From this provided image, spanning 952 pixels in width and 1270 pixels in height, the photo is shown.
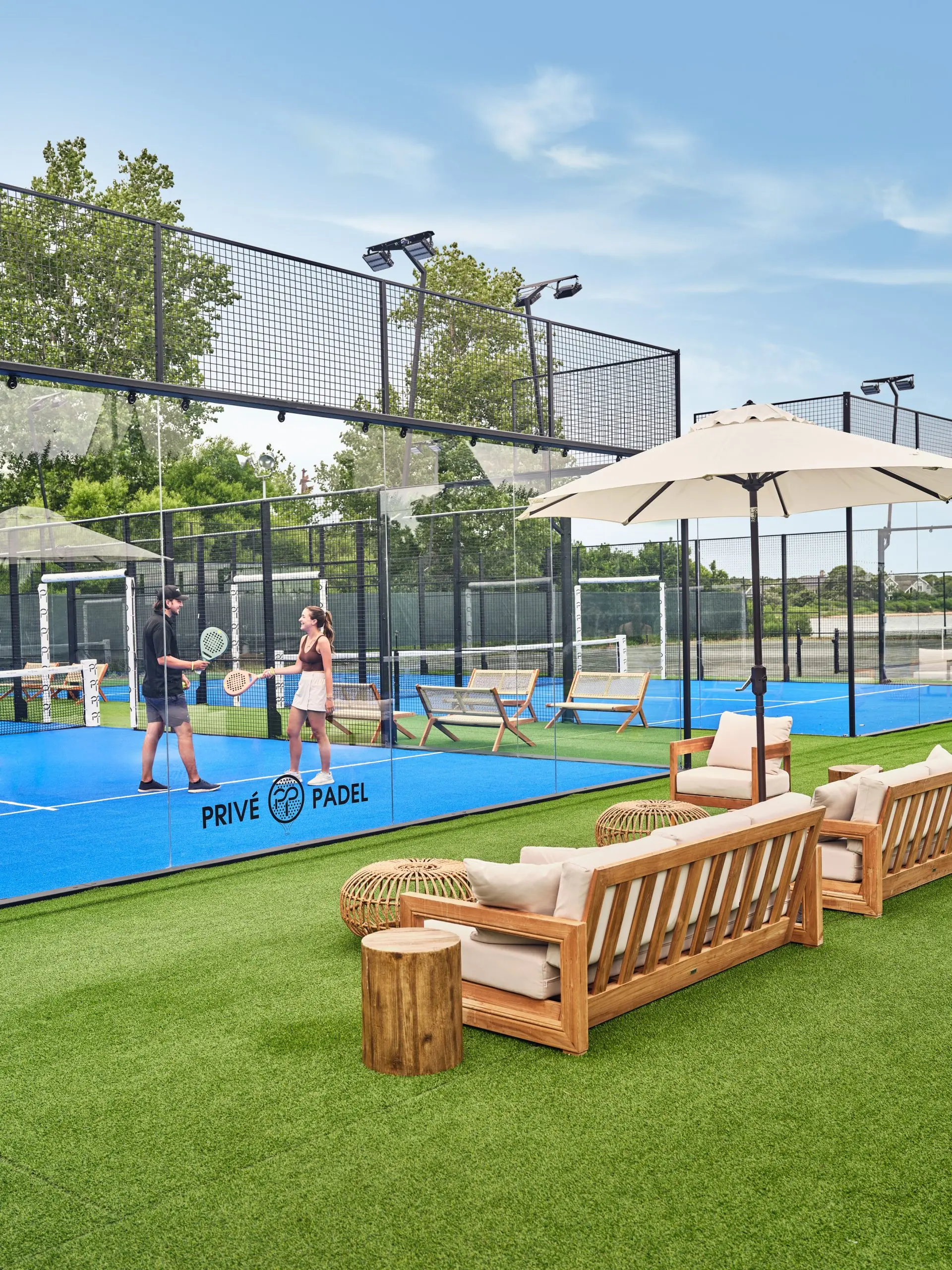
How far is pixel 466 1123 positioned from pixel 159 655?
4.51 m

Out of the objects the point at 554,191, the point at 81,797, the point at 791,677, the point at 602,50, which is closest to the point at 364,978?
the point at 81,797

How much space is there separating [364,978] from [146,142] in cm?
2568

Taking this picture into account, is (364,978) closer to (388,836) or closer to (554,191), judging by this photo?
(388,836)

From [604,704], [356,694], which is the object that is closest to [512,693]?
[604,704]

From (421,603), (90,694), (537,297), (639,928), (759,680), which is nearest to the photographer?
(639,928)

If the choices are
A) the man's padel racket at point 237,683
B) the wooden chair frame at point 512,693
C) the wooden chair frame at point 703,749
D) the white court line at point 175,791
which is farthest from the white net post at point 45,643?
the wooden chair frame at point 703,749

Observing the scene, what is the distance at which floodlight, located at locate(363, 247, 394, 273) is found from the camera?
997 cm

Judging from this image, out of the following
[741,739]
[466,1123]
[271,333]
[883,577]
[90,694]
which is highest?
[271,333]

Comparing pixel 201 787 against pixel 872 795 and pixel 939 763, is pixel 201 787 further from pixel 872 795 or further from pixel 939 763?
pixel 939 763

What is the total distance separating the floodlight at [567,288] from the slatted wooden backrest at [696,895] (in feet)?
25.9

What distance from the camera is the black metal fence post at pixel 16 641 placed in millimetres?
6859

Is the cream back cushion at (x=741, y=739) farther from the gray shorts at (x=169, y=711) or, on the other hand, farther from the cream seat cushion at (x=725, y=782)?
the gray shorts at (x=169, y=711)

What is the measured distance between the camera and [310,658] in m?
8.52

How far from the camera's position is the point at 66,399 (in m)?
7.20
